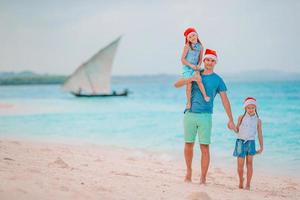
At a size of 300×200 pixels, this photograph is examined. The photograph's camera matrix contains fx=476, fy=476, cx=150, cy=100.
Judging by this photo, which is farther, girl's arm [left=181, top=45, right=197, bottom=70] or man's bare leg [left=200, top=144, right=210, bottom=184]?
man's bare leg [left=200, top=144, right=210, bottom=184]

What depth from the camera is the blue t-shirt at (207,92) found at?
187 inches

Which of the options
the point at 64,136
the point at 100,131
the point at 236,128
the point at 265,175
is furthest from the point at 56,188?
the point at 100,131

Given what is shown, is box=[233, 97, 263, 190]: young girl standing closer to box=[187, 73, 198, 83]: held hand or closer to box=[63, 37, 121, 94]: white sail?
box=[187, 73, 198, 83]: held hand

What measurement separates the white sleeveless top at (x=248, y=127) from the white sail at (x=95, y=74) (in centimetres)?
2881

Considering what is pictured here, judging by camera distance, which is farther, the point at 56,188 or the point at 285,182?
the point at 285,182

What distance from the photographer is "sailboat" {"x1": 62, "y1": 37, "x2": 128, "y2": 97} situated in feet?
113

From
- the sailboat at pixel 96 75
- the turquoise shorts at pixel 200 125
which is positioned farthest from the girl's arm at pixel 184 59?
the sailboat at pixel 96 75

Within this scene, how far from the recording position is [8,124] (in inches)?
553

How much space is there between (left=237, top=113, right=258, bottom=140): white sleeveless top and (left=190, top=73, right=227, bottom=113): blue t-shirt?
375mm

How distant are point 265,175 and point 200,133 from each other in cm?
246

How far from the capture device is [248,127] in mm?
4809

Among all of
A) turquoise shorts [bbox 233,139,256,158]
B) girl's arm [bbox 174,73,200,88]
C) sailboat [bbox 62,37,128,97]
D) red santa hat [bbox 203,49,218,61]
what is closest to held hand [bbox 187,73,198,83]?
girl's arm [bbox 174,73,200,88]

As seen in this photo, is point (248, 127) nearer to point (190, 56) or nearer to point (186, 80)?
point (186, 80)

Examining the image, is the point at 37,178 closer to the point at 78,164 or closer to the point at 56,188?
the point at 56,188
